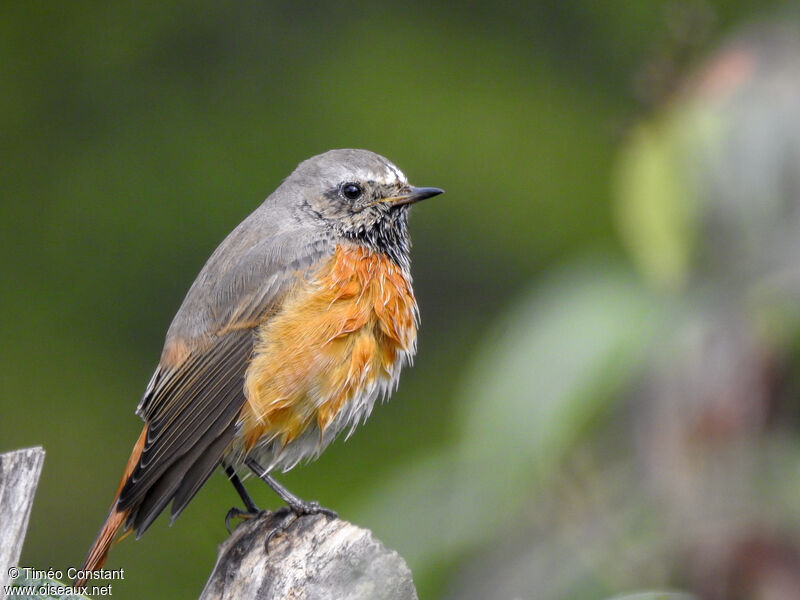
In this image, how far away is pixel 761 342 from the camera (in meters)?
2.38

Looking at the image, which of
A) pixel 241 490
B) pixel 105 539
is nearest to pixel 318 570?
pixel 105 539

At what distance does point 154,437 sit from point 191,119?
15.2 ft

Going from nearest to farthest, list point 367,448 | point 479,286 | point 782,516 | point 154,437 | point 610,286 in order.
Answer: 1. point 782,516
2. point 610,286
3. point 154,437
4. point 367,448
5. point 479,286

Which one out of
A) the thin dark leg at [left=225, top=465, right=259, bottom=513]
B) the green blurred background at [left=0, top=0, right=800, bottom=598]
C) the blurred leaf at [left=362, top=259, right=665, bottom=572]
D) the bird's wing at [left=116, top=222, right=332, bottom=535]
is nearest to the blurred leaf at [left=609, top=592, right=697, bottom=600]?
the blurred leaf at [left=362, top=259, right=665, bottom=572]

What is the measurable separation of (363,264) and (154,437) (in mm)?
1020

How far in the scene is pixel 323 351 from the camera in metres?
3.97

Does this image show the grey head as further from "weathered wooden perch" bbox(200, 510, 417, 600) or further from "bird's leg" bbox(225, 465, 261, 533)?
"weathered wooden perch" bbox(200, 510, 417, 600)

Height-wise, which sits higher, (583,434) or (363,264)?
(363,264)

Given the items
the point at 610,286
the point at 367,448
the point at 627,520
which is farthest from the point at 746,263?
the point at 367,448

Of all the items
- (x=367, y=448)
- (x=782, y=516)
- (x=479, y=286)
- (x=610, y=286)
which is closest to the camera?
(x=782, y=516)

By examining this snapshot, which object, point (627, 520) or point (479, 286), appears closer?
point (627, 520)

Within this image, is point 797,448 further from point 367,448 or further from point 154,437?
point 367,448

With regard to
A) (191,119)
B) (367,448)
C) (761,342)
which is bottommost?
(367,448)

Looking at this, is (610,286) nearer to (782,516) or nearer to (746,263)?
(746,263)
